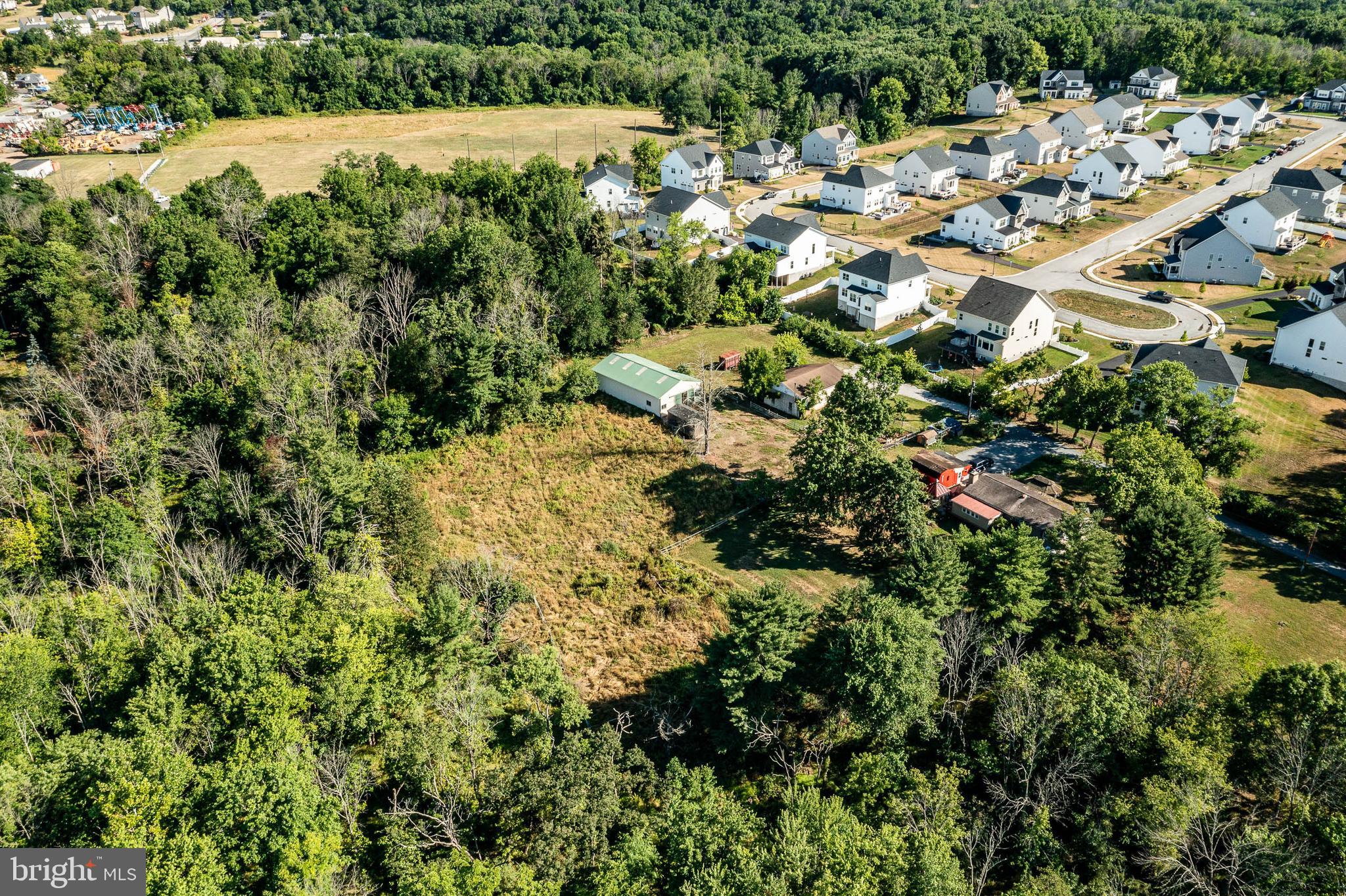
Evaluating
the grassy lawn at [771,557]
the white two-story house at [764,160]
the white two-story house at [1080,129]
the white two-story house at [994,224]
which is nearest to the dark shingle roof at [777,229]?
the white two-story house at [994,224]

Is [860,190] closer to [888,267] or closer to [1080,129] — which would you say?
[888,267]

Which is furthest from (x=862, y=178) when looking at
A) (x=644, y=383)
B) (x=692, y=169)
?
(x=644, y=383)

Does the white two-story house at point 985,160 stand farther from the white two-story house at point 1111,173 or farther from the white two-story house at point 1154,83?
the white two-story house at point 1154,83

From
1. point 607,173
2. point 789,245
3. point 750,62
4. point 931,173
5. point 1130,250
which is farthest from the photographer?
point 750,62

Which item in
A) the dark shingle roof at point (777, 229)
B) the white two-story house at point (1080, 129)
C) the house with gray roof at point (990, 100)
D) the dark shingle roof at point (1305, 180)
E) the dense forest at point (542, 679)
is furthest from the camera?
the house with gray roof at point (990, 100)

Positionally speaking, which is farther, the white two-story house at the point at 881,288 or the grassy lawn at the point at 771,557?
the white two-story house at the point at 881,288

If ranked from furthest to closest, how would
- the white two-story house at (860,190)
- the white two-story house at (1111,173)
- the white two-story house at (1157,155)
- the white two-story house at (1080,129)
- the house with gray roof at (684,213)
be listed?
the white two-story house at (1080,129)
the white two-story house at (1157,155)
the white two-story house at (1111,173)
the white two-story house at (860,190)
the house with gray roof at (684,213)

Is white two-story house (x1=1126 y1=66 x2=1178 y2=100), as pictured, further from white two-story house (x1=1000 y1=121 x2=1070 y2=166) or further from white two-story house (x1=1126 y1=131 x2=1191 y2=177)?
white two-story house (x1=1126 y1=131 x2=1191 y2=177)
